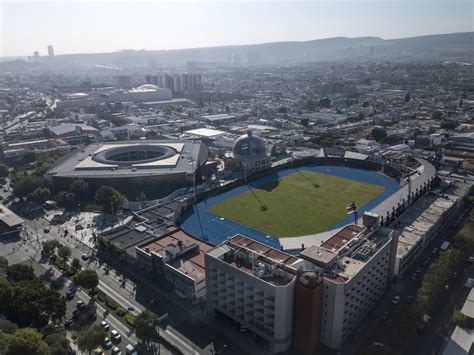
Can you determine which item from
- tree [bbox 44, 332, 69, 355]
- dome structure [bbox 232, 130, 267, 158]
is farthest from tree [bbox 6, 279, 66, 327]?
dome structure [bbox 232, 130, 267, 158]

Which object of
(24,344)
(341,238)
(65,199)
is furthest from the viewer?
(65,199)

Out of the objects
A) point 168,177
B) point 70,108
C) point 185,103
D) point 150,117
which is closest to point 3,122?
point 70,108

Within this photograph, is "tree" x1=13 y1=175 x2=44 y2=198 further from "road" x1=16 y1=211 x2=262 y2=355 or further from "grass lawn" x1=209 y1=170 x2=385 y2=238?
"grass lawn" x1=209 y1=170 x2=385 y2=238

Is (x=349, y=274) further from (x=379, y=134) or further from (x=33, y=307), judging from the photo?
(x=379, y=134)

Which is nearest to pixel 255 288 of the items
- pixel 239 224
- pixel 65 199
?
pixel 239 224

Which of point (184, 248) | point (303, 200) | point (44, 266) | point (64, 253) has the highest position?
point (184, 248)

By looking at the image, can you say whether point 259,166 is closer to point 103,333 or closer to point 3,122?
point 103,333
